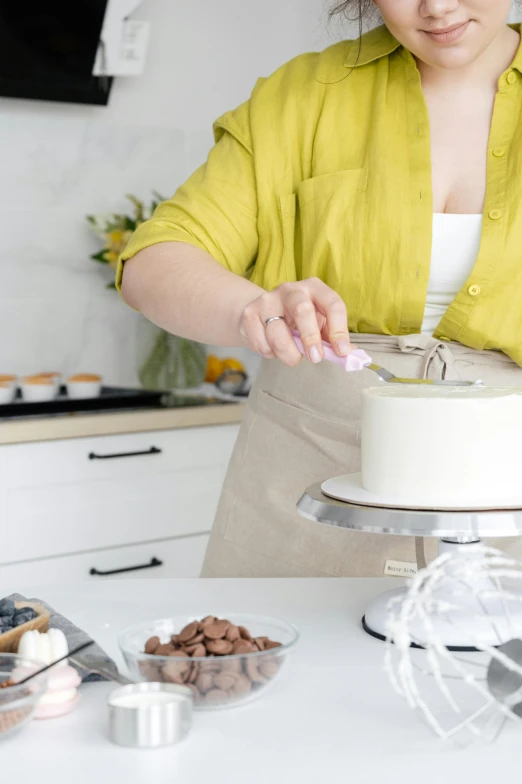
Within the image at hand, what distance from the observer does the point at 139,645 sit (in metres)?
0.84

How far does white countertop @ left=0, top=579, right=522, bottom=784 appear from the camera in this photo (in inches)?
28.2

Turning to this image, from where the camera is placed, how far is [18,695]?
751mm

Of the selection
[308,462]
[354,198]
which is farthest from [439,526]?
[354,198]

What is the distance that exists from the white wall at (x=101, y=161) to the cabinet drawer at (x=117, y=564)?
25.0 inches

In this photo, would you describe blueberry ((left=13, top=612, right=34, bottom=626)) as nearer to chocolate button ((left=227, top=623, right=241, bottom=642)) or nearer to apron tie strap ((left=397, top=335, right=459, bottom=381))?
chocolate button ((left=227, top=623, right=241, bottom=642))

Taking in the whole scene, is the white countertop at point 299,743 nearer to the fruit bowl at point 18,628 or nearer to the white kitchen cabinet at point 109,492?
the fruit bowl at point 18,628

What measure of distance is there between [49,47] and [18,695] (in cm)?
244

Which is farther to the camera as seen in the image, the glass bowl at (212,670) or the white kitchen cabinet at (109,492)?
the white kitchen cabinet at (109,492)

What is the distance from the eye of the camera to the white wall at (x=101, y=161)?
2.97 metres

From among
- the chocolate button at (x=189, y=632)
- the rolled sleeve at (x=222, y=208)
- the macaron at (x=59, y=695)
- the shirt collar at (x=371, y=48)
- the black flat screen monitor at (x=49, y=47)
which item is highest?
the black flat screen monitor at (x=49, y=47)

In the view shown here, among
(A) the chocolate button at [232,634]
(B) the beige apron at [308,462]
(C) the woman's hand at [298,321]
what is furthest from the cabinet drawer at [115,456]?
(A) the chocolate button at [232,634]

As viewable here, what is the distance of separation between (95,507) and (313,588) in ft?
5.00

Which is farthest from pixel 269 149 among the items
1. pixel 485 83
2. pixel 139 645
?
pixel 139 645

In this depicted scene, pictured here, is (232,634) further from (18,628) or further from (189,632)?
(18,628)
